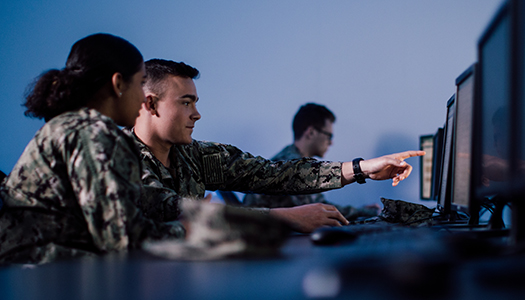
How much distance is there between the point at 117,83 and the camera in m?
1.20

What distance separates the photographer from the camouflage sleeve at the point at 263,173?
1794 millimetres

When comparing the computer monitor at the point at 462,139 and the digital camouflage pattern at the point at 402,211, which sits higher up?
the computer monitor at the point at 462,139

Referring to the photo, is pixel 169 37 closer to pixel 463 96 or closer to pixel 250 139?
pixel 250 139

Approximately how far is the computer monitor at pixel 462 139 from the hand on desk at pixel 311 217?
450 mm

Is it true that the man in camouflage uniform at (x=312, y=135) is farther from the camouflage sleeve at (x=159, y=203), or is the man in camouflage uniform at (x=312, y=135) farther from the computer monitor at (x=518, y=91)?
the computer monitor at (x=518, y=91)

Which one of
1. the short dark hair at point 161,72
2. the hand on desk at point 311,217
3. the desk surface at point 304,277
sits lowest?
the desk surface at point 304,277

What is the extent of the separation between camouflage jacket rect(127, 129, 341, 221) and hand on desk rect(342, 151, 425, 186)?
0.38 ft

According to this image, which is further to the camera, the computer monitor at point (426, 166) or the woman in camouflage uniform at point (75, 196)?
the computer monitor at point (426, 166)

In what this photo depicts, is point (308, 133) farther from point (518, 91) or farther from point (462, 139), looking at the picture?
point (518, 91)

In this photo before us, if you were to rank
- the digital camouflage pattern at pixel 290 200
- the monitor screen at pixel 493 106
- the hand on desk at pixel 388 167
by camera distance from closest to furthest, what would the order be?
the monitor screen at pixel 493 106
the hand on desk at pixel 388 167
the digital camouflage pattern at pixel 290 200

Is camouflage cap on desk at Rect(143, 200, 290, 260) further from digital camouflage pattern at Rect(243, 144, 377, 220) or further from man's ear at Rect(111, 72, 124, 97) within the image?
digital camouflage pattern at Rect(243, 144, 377, 220)

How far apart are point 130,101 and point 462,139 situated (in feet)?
2.99

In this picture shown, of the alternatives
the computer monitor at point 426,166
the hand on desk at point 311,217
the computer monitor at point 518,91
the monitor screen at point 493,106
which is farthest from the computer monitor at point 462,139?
the computer monitor at point 426,166

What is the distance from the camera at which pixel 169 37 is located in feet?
11.5
